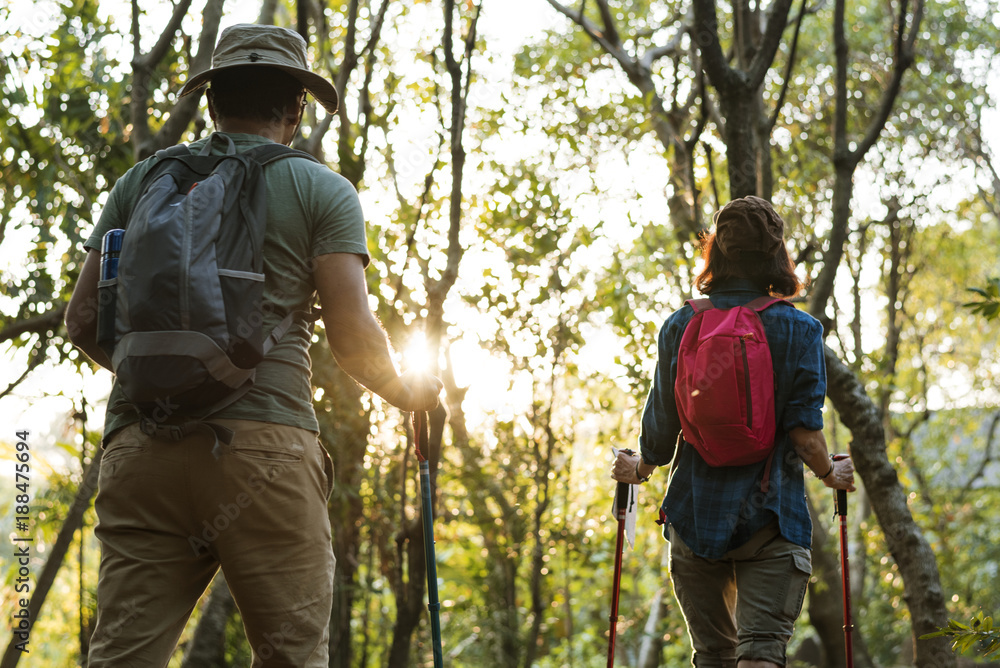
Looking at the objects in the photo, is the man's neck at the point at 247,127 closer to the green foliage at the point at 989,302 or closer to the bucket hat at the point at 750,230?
the bucket hat at the point at 750,230

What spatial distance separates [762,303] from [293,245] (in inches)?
60.2

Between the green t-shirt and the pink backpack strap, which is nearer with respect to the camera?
the green t-shirt

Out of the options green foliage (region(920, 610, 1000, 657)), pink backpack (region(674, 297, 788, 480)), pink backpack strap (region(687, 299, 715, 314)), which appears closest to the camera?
green foliage (region(920, 610, 1000, 657))

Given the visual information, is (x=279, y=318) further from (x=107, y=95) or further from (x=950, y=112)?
(x=950, y=112)

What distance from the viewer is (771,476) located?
2.57m

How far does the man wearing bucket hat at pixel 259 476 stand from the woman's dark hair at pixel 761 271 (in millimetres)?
1318

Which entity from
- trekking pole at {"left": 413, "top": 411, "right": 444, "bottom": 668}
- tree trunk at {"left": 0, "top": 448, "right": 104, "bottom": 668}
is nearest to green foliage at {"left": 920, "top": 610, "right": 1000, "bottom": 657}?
trekking pole at {"left": 413, "top": 411, "right": 444, "bottom": 668}

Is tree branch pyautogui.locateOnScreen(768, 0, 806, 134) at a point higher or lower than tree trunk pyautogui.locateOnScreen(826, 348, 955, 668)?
higher

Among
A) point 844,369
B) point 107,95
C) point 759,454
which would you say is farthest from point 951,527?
point 107,95

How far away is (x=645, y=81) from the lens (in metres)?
6.57

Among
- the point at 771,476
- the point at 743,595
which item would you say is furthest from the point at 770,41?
the point at 743,595

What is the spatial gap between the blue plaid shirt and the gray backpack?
147cm

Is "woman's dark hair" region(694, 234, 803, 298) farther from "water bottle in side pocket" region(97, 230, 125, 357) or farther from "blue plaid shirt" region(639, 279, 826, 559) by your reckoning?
"water bottle in side pocket" region(97, 230, 125, 357)

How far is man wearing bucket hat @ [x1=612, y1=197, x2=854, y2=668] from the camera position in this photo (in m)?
2.50
